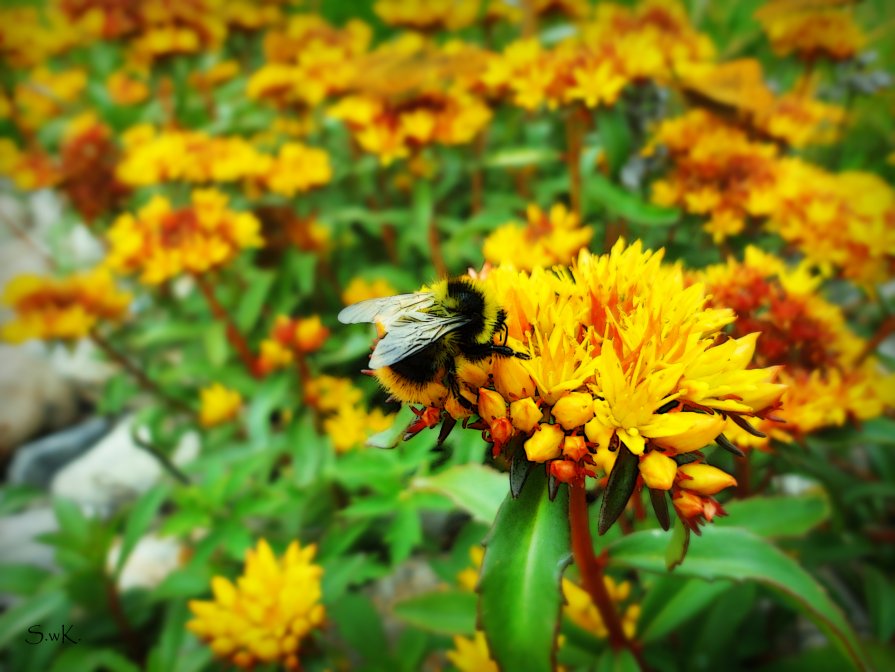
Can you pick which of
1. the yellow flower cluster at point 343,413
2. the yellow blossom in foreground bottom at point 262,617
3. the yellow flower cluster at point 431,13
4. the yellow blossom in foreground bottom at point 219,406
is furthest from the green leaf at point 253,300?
the yellow flower cluster at point 431,13

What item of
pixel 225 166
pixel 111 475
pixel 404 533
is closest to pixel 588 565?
pixel 404 533

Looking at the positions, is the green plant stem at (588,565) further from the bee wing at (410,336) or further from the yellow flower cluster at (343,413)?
the yellow flower cluster at (343,413)

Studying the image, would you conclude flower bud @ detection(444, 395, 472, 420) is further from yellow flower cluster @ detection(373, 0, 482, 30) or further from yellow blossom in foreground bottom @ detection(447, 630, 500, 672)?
yellow flower cluster @ detection(373, 0, 482, 30)

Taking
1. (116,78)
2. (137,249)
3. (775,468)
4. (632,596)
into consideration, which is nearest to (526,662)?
(632,596)

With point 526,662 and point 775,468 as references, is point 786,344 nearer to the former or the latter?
point 775,468

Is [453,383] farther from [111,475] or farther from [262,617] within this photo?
[111,475]

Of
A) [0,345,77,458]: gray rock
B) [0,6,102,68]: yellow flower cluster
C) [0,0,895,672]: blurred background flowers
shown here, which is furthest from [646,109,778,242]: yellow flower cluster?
[0,345,77,458]: gray rock
